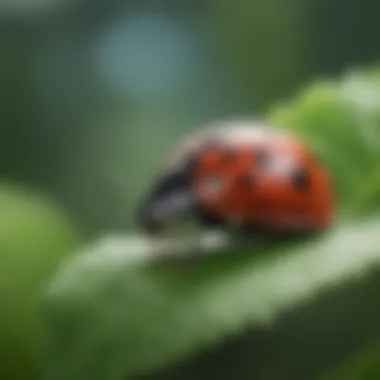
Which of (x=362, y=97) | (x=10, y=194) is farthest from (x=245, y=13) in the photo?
(x=362, y=97)

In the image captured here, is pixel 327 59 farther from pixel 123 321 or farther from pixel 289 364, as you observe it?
pixel 123 321

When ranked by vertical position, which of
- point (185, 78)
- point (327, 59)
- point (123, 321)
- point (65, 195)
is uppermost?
point (185, 78)

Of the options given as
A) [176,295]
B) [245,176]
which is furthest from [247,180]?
[176,295]

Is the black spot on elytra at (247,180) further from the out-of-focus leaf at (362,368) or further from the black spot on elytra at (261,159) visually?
the out-of-focus leaf at (362,368)

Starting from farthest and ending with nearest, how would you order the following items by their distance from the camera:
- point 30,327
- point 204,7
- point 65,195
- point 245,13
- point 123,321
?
1. point 204,7
2. point 245,13
3. point 65,195
4. point 30,327
5. point 123,321

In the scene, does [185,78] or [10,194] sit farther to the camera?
[185,78]

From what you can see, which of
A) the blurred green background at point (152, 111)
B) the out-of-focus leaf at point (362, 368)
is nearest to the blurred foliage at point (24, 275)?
the blurred green background at point (152, 111)

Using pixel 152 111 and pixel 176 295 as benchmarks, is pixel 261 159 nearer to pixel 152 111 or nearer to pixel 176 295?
pixel 176 295
